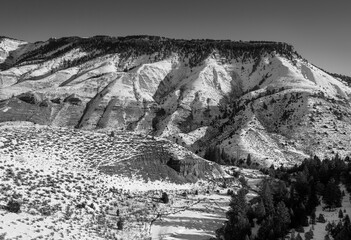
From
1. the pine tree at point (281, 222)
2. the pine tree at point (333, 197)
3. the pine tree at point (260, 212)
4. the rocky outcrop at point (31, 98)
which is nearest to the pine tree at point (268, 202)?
the pine tree at point (260, 212)

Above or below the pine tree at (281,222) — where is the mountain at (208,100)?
above

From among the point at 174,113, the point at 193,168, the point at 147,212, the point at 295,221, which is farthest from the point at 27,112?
the point at 295,221

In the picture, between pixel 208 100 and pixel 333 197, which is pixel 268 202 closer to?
pixel 333 197

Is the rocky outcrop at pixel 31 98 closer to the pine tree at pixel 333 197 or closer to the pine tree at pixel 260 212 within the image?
the pine tree at pixel 260 212

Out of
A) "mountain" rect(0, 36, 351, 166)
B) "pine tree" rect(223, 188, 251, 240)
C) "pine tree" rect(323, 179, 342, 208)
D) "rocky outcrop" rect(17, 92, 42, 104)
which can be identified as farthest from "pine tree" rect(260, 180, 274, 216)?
"rocky outcrop" rect(17, 92, 42, 104)

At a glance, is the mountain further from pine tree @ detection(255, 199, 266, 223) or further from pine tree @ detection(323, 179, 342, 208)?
pine tree @ detection(255, 199, 266, 223)

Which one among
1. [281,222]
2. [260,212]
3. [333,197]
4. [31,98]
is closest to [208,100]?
[31,98]

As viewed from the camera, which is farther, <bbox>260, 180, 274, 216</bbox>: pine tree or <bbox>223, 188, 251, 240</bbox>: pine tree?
<bbox>260, 180, 274, 216</bbox>: pine tree

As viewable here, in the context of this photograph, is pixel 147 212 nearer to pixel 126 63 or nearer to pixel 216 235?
pixel 216 235
